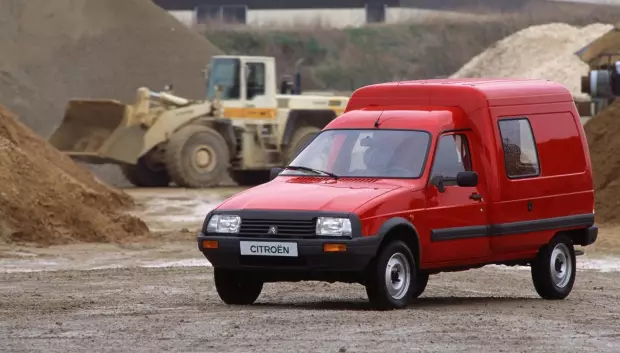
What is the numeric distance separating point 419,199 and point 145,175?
73.8 feet

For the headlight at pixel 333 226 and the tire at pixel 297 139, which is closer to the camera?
the headlight at pixel 333 226

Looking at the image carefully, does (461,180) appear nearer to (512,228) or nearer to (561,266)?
(512,228)

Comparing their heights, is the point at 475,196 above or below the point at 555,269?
above

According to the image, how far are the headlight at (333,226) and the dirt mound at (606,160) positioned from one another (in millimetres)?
14315

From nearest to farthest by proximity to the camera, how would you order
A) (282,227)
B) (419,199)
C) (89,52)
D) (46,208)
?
1. (282,227)
2. (419,199)
3. (46,208)
4. (89,52)

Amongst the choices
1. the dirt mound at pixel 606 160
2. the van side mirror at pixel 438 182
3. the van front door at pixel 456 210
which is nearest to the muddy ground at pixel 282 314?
the van front door at pixel 456 210

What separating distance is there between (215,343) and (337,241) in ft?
7.67

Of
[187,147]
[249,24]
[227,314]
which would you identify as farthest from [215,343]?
[249,24]

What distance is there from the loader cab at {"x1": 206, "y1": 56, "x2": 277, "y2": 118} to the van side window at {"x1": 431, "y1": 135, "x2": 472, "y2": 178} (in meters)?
21.0

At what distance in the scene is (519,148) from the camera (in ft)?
48.1

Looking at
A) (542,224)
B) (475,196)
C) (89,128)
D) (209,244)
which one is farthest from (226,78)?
(209,244)

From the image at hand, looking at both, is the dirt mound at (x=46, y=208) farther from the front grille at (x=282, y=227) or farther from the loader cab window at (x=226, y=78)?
the loader cab window at (x=226, y=78)

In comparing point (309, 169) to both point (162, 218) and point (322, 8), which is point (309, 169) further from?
point (322, 8)

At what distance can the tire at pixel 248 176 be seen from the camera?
3622cm
